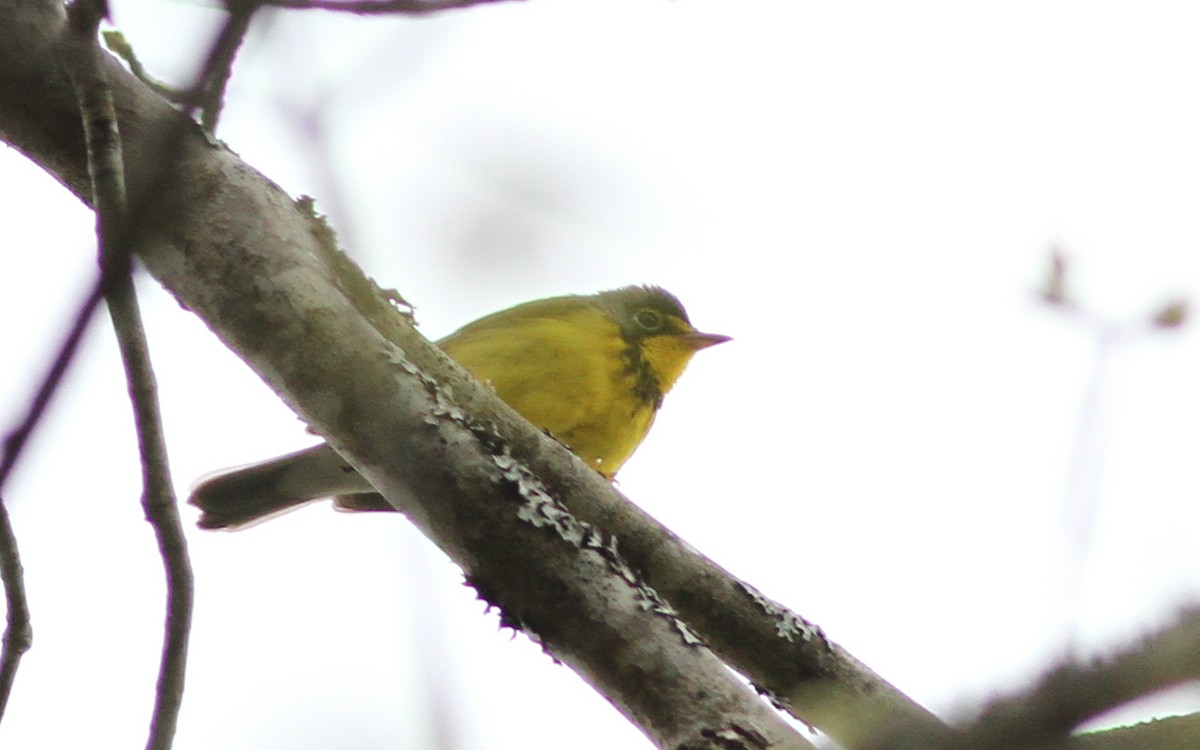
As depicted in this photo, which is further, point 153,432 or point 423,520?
point 423,520

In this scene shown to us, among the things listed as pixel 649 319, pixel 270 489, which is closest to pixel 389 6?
pixel 270 489

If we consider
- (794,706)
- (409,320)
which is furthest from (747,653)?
(409,320)

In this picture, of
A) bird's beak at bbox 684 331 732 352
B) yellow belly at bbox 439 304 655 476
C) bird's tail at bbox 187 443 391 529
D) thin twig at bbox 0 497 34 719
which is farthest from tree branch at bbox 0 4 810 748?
bird's beak at bbox 684 331 732 352

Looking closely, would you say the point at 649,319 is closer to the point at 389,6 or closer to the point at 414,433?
the point at 414,433

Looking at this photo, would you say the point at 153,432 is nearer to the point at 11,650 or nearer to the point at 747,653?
the point at 11,650


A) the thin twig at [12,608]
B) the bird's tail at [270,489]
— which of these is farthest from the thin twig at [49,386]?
the bird's tail at [270,489]

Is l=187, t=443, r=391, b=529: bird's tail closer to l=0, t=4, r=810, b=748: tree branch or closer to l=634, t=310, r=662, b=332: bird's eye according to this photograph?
l=634, t=310, r=662, b=332: bird's eye
